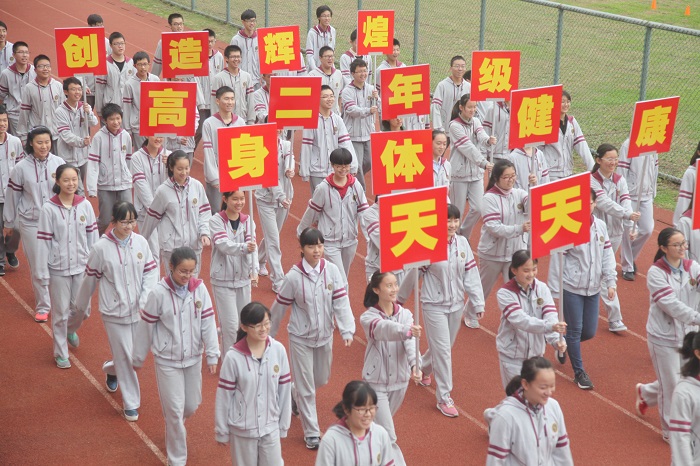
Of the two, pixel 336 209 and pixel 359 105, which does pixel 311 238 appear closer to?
pixel 336 209

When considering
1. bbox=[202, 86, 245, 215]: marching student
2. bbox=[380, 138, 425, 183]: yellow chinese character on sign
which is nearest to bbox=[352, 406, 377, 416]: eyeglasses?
bbox=[380, 138, 425, 183]: yellow chinese character on sign

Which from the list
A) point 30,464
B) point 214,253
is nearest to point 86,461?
point 30,464

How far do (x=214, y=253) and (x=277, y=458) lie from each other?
9.60 feet

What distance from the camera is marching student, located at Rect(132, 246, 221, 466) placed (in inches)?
357

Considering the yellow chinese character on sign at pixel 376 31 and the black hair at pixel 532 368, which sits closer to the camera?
the black hair at pixel 532 368

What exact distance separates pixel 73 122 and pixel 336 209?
4.82 meters

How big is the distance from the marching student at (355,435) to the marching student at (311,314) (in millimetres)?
2050

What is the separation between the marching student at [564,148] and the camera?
13781 mm

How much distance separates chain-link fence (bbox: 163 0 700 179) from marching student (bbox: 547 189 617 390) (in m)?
8.40

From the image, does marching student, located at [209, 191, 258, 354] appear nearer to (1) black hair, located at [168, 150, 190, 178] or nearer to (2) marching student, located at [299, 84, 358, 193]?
(1) black hair, located at [168, 150, 190, 178]

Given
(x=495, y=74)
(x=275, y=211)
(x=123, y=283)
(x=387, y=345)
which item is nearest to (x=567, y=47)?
(x=495, y=74)

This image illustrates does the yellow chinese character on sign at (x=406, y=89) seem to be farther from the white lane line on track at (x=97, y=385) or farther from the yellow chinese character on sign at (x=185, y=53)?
the white lane line on track at (x=97, y=385)

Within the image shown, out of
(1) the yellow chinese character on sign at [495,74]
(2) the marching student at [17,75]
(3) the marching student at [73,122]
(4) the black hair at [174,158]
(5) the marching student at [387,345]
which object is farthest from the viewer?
(2) the marching student at [17,75]

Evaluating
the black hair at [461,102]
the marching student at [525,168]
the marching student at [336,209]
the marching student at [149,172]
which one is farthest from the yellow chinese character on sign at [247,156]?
the black hair at [461,102]
